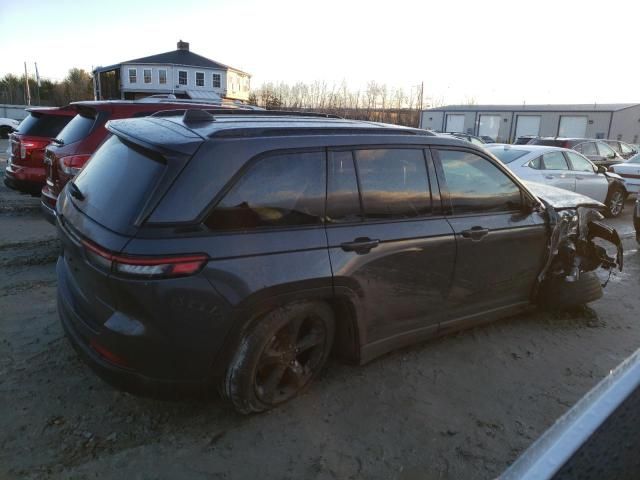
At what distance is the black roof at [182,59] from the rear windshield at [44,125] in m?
50.5

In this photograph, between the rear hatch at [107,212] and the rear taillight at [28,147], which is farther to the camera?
the rear taillight at [28,147]

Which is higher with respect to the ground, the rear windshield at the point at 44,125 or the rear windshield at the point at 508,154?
the rear windshield at the point at 44,125

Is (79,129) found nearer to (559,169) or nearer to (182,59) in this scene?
(559,169)

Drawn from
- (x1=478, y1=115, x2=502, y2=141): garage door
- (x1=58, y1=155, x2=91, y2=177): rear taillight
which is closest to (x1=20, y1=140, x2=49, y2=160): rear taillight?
(x1=58, y1=155, x2=91, y2=177): rear taillight

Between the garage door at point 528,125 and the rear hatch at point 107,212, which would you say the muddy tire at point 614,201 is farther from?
the garage door at point 528,125


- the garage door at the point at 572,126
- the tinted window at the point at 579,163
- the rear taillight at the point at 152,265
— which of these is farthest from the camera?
the garage door at the point at 572,126

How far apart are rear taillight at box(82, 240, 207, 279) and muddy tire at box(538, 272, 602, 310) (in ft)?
11.2

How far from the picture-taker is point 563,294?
454cm

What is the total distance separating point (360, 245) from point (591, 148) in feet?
47.4

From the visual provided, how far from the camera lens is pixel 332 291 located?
9.79ft

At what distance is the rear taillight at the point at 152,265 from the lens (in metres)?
2.45

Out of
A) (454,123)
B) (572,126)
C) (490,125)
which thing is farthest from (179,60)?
(572,126)

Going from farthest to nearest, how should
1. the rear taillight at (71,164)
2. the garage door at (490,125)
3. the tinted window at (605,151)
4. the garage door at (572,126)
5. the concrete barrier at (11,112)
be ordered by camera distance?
A: the garage door at (490,125), the garage door at (572,126), the concrete barrier at (11,112), the tinted window at (605,151), the rear taillight at (71,164)

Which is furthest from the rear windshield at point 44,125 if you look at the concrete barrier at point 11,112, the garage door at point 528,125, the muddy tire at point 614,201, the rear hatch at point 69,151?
the garage door at point 528,125
